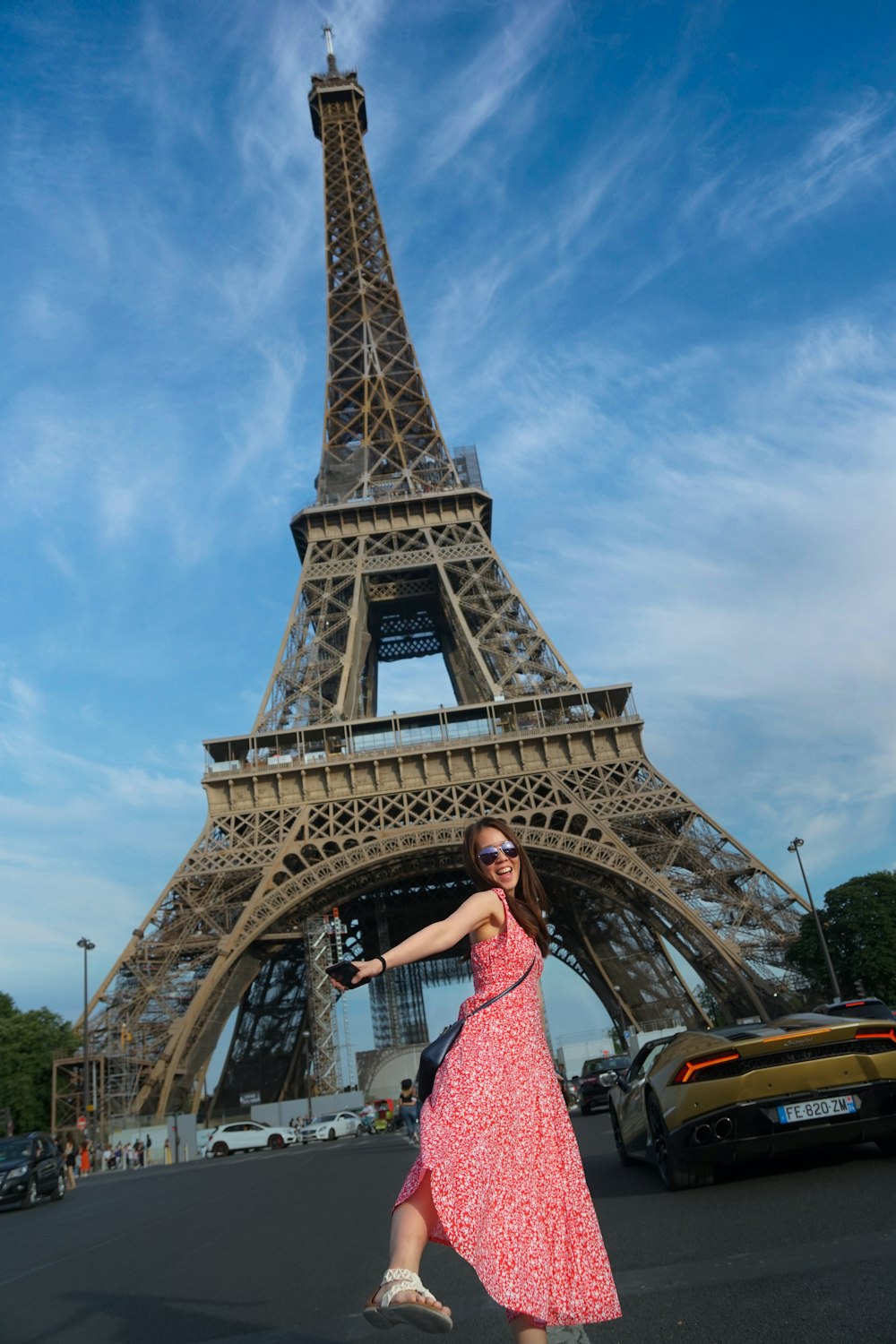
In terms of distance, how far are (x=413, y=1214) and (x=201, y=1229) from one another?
7.78 m

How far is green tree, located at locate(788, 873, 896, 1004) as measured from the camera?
34.4m

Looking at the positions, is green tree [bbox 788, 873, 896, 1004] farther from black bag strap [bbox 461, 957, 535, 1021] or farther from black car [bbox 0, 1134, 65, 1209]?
black bag strap [bbox 461, 957, 535, 1021]

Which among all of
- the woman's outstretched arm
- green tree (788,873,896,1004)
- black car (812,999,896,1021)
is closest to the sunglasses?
the woman's outstretched arm

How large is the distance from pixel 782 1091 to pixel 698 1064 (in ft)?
1.76

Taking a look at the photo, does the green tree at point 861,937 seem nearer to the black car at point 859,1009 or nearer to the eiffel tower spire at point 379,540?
the eiffel tower spire at point 379,540

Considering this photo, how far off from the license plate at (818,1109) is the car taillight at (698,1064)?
1.36ft

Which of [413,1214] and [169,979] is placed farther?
[169,979]

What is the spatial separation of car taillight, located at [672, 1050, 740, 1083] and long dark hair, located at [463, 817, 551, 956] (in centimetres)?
398

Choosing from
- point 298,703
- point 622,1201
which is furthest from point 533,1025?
point 298,703

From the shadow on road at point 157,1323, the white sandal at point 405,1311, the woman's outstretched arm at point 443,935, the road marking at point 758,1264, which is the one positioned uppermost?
the woman's outstretched arm at point 443,935

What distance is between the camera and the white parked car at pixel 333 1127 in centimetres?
3394

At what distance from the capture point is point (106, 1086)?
2991cm

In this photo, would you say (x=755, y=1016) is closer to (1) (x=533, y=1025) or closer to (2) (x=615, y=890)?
(2) (x=615, y=890)

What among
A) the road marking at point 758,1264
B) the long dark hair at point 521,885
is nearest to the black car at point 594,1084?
the road marking at point 758,1264
